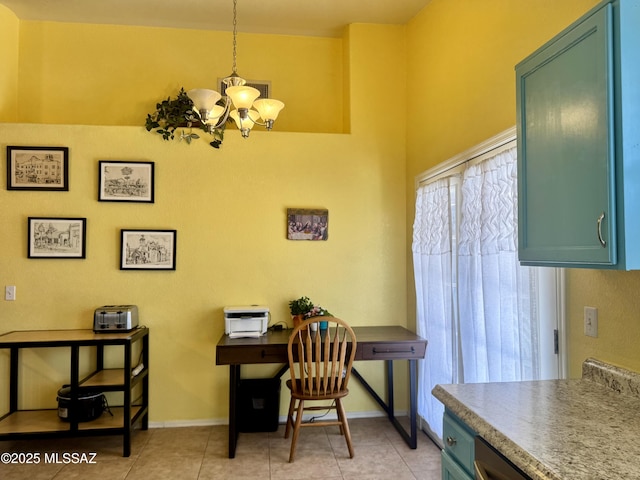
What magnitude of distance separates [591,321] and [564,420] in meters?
0.54

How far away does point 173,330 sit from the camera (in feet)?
11.4

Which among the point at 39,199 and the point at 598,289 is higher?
the point at 39,199

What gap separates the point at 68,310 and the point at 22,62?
2148mm

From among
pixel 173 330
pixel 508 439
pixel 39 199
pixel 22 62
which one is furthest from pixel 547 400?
pixel 22 62

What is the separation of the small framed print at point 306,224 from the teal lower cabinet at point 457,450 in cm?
218

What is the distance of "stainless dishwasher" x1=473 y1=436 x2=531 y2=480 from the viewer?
111 cm

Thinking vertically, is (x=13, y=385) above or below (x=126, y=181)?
below

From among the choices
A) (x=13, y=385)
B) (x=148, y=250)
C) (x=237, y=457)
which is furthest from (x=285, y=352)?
(x=13, y=385)

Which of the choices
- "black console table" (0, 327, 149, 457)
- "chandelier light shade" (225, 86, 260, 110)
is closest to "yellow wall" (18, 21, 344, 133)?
"chandelier light shade" (225, 86, 260, 110)

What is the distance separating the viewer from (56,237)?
3361mm

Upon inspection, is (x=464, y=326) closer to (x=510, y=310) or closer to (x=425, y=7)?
(x=510, y=310)

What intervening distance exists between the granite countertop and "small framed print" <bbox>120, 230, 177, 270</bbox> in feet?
8.23

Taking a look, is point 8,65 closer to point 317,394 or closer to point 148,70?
point 148,70

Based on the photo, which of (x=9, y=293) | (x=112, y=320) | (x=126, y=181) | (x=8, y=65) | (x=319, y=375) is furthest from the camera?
(x=8, y=65)
